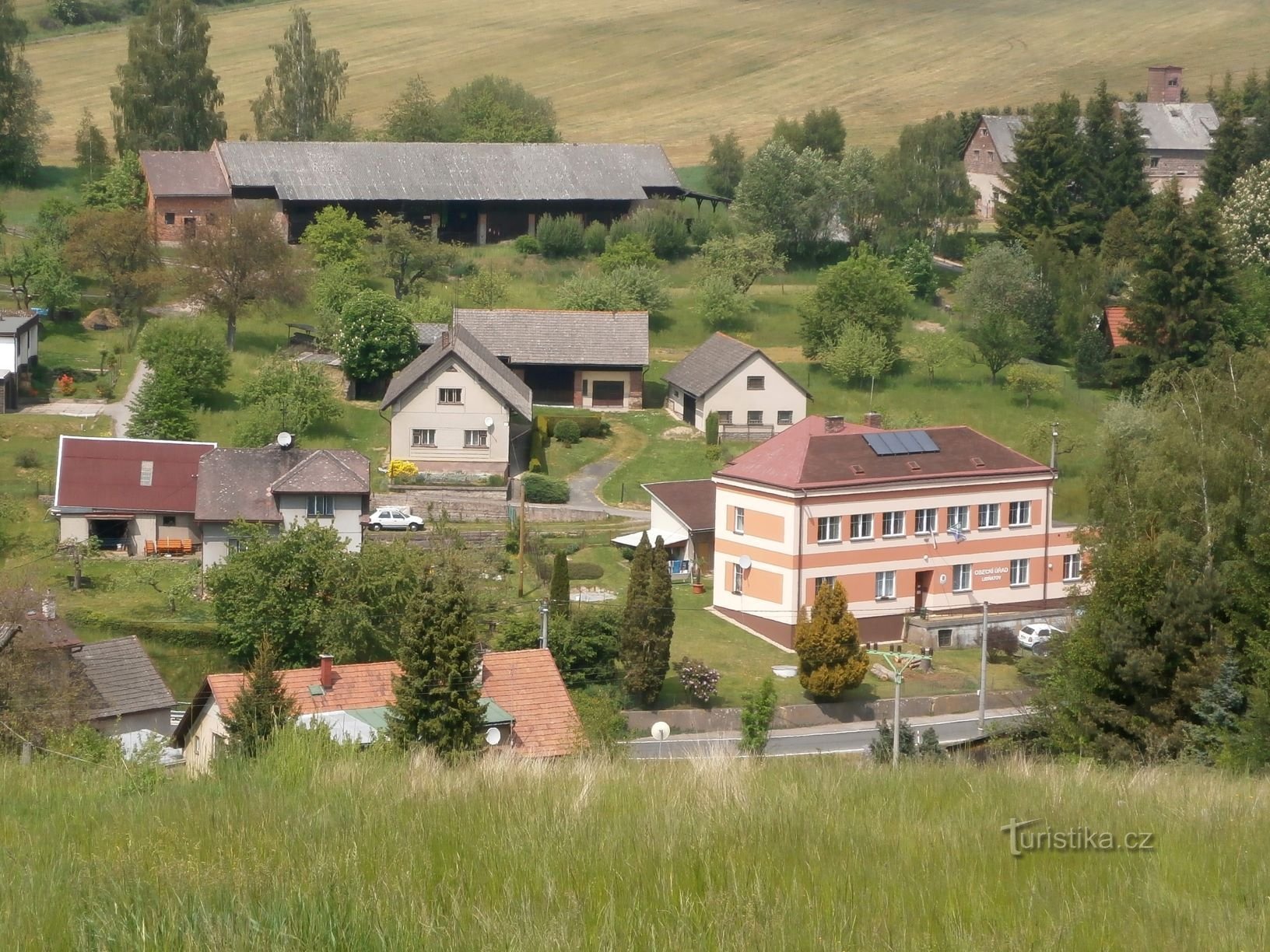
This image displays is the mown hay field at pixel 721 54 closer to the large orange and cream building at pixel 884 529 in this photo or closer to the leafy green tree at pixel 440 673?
the large orange and cream building at pixel 884 529

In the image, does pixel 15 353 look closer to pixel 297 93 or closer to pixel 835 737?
pixel 835 737

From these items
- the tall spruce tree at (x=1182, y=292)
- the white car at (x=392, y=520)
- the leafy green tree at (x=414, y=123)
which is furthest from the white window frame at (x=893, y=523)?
the leafy green tree at (x=414, y=123)

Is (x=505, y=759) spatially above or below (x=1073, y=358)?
above

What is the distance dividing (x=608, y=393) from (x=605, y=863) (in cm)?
5047

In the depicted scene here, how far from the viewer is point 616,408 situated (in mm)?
56688

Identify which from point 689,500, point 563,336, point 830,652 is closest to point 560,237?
point 563,336

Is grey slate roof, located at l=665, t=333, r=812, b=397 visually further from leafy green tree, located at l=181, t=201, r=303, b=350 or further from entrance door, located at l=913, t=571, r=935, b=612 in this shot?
leafy green tree, located at l=181, t=201, r=303, b=350

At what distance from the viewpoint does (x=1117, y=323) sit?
2441 inches

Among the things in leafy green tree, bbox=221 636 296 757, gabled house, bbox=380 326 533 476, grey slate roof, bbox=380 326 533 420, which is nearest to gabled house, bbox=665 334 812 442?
grey slate roof, bbox=380 326 533 420

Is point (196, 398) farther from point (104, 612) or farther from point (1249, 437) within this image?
point (1249, 437)

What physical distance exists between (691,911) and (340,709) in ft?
67.9

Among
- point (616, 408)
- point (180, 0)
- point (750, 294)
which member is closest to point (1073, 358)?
point (750, 294)

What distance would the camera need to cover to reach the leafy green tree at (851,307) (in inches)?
2319

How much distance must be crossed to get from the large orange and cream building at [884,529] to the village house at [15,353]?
22707mm
